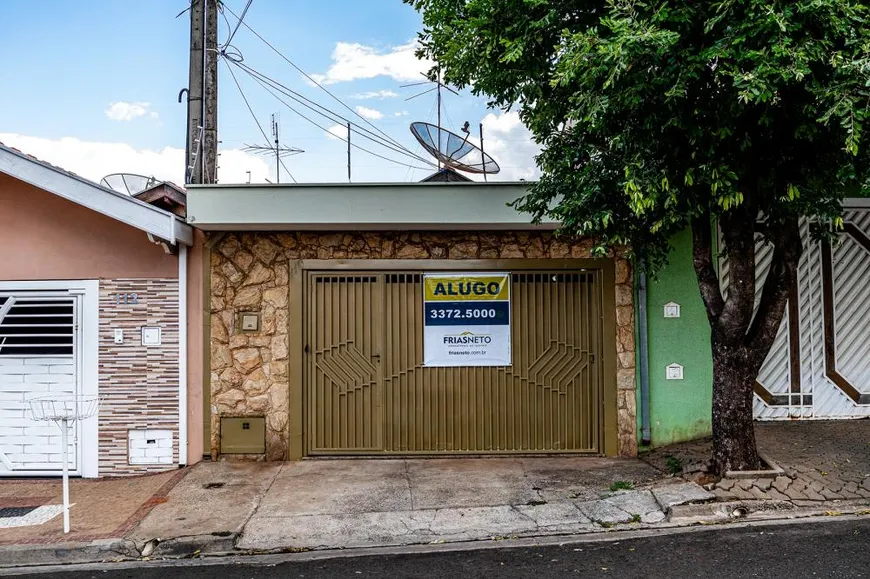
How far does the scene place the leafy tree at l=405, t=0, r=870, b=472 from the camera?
4.35 metres

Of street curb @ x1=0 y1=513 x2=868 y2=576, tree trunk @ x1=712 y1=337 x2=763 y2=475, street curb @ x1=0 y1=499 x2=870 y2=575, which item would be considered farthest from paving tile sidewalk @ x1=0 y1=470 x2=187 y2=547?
tree trunk @ x1=712 y1=337 x2=763 y2=475

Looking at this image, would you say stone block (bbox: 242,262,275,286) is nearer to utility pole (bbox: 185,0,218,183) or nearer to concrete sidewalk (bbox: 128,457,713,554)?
utility pole (bbox: 185,0,218,183)

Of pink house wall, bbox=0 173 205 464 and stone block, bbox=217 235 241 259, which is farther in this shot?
stone block, bbox=217 235 241 259

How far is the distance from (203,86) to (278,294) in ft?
9.92

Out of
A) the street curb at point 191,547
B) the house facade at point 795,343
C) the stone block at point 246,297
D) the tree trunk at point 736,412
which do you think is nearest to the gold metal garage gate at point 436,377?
the stone block at point 246,297

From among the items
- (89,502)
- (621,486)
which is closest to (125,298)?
(89,502)

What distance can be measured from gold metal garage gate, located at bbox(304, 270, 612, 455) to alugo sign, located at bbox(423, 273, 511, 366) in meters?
0.09

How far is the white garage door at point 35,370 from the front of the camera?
7.23 m

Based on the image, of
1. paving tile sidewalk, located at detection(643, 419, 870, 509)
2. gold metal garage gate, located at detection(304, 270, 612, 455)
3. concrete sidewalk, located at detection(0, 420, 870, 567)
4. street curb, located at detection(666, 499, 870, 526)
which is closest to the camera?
concrete sidewalk, located at detection(0, 420, 870, 567)

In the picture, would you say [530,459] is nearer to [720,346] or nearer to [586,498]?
[586,498]

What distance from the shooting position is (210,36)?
8203 millimetres

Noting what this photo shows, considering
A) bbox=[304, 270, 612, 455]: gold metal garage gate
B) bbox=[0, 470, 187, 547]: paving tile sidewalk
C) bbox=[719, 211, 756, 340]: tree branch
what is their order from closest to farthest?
bbox=[0, 470, 187, 547]: paving tile sidewalk, bbox=[719, 211, 756, 340]: tree branch, bbox=[304, 270, 612, 455]: gold metal garage gate

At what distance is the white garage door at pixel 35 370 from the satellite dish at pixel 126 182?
1.95 meters

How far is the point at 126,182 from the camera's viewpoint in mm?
8602
